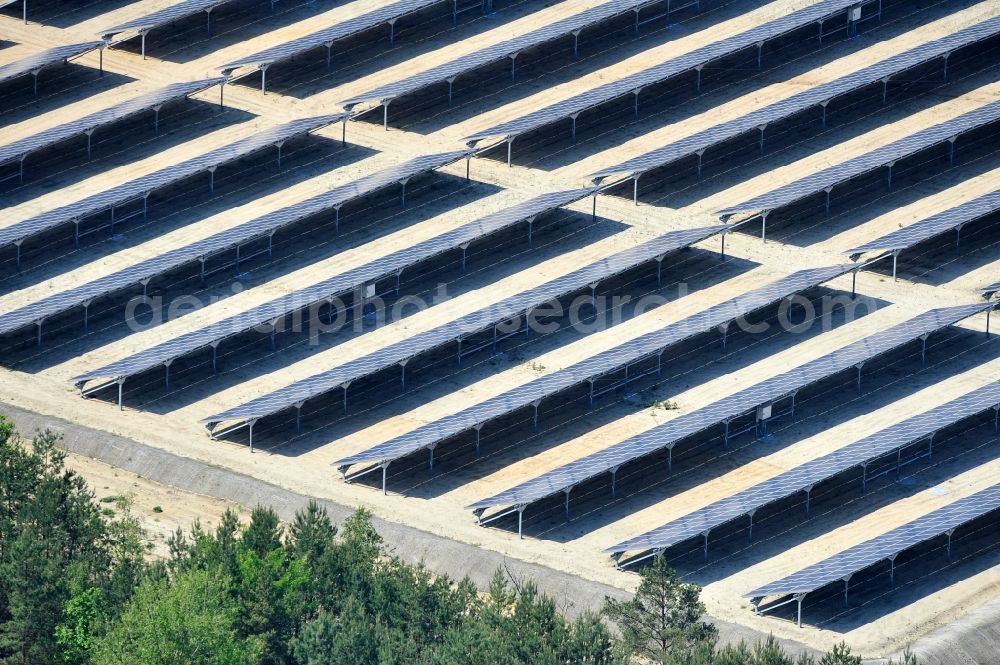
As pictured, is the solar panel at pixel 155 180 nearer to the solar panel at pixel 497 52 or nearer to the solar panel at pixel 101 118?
the solar panel at pixel 497 52

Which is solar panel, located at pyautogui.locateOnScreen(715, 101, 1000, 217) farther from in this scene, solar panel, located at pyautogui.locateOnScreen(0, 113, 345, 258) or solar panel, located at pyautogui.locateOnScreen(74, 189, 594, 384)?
solar panel, located at pyautogui.locateOnScreen(0, 113, 345, 258)

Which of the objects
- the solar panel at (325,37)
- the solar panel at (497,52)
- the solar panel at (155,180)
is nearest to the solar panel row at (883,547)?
the solar panel at (497,52)

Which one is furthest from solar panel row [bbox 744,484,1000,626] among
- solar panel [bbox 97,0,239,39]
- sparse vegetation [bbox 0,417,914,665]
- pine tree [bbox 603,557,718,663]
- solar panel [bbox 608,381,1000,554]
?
solar panel [bbox 97,0,239,39]

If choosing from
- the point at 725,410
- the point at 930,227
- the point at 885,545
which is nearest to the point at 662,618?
the point at 885,545

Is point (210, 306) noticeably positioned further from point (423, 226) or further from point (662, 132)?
point (662, 132)

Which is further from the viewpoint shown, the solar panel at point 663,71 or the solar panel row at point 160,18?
the solar panel row at point 160,18
